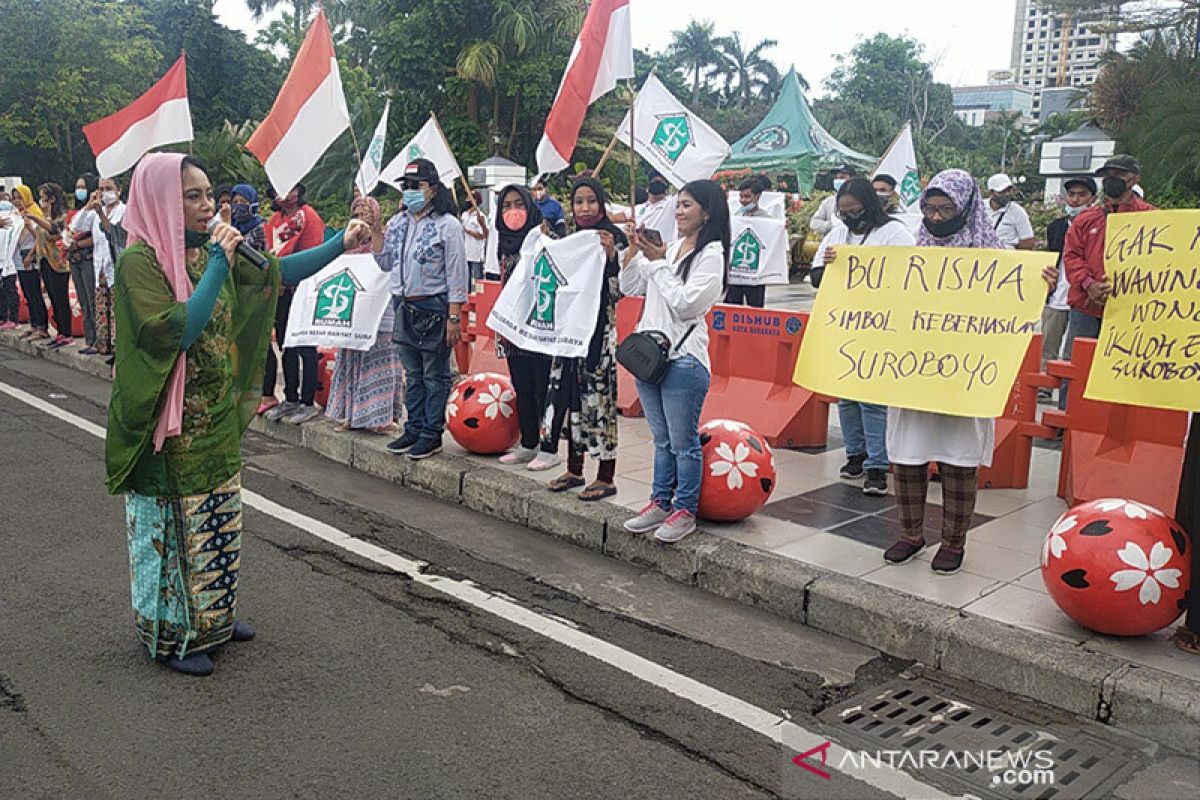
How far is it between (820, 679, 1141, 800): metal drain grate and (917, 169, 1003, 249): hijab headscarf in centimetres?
234

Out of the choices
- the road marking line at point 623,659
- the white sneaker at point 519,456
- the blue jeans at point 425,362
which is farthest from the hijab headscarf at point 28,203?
the white sneaker at point 519,456

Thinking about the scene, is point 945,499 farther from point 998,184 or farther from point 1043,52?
point 1043,52

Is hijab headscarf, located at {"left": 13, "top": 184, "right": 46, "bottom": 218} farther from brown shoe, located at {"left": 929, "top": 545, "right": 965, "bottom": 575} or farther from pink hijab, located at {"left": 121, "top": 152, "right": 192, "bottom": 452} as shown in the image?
brown shoe, located at {"left": 929, "top": 545, "right": 965, "bottom": 575}

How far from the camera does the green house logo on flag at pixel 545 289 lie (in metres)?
6.50

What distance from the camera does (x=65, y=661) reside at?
4.28m

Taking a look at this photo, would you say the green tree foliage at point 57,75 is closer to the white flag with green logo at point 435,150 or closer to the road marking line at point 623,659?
the white flag with green logo at point 435,150

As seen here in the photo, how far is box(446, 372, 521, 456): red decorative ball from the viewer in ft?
23.7

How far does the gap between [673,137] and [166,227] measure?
4866 millimetres

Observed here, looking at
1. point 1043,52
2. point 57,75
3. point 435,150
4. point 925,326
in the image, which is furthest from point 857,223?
point 1043,52

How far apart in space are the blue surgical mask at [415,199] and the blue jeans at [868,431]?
297cm

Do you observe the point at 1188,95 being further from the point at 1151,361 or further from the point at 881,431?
the point at 1151,361

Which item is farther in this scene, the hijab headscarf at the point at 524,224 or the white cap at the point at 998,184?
the white cap at the point at 998,184

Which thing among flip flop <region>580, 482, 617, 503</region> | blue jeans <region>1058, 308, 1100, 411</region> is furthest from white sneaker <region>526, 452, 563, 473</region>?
blue jeans <region>1058, 308, 1100, 411</region>

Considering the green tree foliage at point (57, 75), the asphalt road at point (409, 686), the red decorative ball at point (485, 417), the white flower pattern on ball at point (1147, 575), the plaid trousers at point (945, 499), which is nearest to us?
the asphalt road at point (409, 686)
